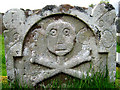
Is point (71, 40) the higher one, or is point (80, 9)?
point (80, 9)

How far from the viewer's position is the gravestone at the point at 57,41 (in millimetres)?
2770

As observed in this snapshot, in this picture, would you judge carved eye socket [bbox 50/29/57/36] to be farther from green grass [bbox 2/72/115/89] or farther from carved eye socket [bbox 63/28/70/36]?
green grass [bbox 2/72/115/89]

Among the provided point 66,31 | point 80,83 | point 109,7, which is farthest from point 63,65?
point 109,7

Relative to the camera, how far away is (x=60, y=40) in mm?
2799

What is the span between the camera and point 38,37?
2.81 metres

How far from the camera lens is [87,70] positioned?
2879 millimetres

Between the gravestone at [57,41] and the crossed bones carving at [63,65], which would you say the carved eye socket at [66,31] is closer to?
the gravestone at [57,41]

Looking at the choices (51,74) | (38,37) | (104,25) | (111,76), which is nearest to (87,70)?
(111,76)

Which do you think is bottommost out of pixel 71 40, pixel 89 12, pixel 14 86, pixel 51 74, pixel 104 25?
pixel 14 86

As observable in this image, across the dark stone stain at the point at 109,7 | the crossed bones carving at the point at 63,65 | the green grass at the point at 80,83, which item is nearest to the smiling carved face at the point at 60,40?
the crossed bones carving at the point at 63,65

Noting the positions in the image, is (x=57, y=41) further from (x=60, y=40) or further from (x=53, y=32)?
(x=53, y=32)

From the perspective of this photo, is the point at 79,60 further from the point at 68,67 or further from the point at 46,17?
the point at 46,17

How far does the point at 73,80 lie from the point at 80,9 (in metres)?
1.21

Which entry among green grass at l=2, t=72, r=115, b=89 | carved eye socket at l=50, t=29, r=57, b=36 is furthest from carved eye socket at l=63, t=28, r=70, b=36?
green grass at l=2, t=72, r=115, b=89
